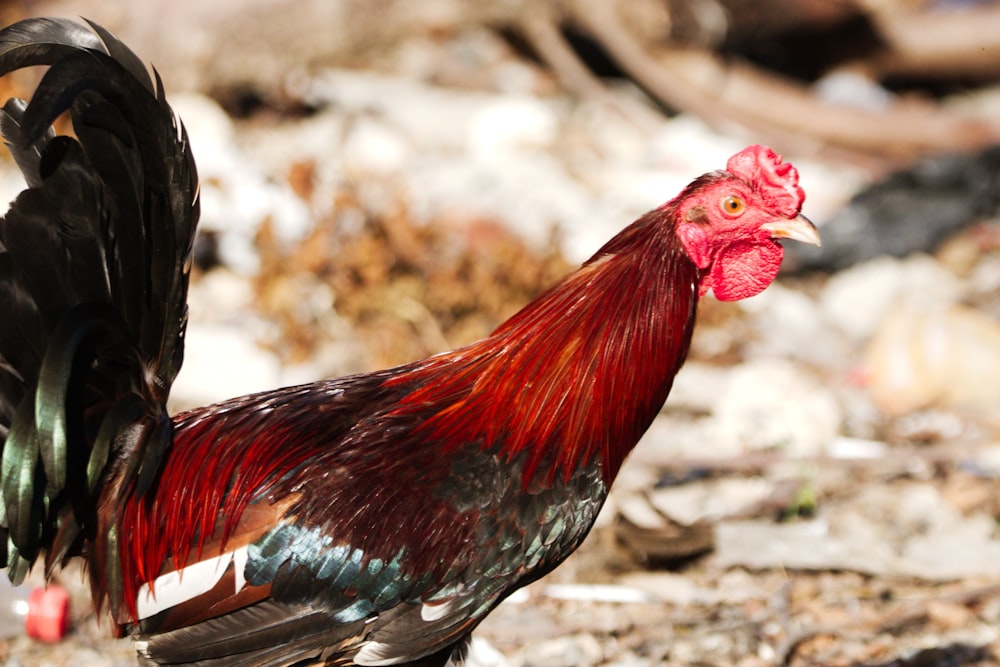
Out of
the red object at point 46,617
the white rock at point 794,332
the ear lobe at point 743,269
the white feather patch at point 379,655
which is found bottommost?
the white feather patch at point 379,655

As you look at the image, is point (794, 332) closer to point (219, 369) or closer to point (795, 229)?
point (219, 369)

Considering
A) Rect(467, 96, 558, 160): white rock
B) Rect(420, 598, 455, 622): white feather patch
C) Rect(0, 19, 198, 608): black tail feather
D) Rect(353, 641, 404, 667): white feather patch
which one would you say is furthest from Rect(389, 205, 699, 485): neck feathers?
Rect(467, 96, 558, 160): white rock

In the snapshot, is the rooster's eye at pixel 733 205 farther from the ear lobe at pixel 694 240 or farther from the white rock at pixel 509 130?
the white rock at pixel 509 130

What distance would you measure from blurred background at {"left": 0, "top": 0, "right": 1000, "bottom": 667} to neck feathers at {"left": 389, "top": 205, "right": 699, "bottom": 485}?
1004 mm

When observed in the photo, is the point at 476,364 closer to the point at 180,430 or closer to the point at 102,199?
the point at 180,430

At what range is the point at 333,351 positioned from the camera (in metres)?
5.57

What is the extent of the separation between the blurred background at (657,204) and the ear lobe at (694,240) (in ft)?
4.79

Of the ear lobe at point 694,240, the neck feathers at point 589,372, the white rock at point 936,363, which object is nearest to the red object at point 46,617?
the neck feathers at point 589,372

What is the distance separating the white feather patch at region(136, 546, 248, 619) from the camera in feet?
8.38

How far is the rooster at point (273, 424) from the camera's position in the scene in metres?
2.50

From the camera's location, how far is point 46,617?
3.63m

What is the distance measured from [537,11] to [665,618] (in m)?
5.64

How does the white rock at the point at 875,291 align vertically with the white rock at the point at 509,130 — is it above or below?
below

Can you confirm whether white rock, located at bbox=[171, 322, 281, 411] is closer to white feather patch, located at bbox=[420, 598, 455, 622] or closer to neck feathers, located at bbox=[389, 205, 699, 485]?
neck feathers, located at bbox=[389, 205, 699, 485]
